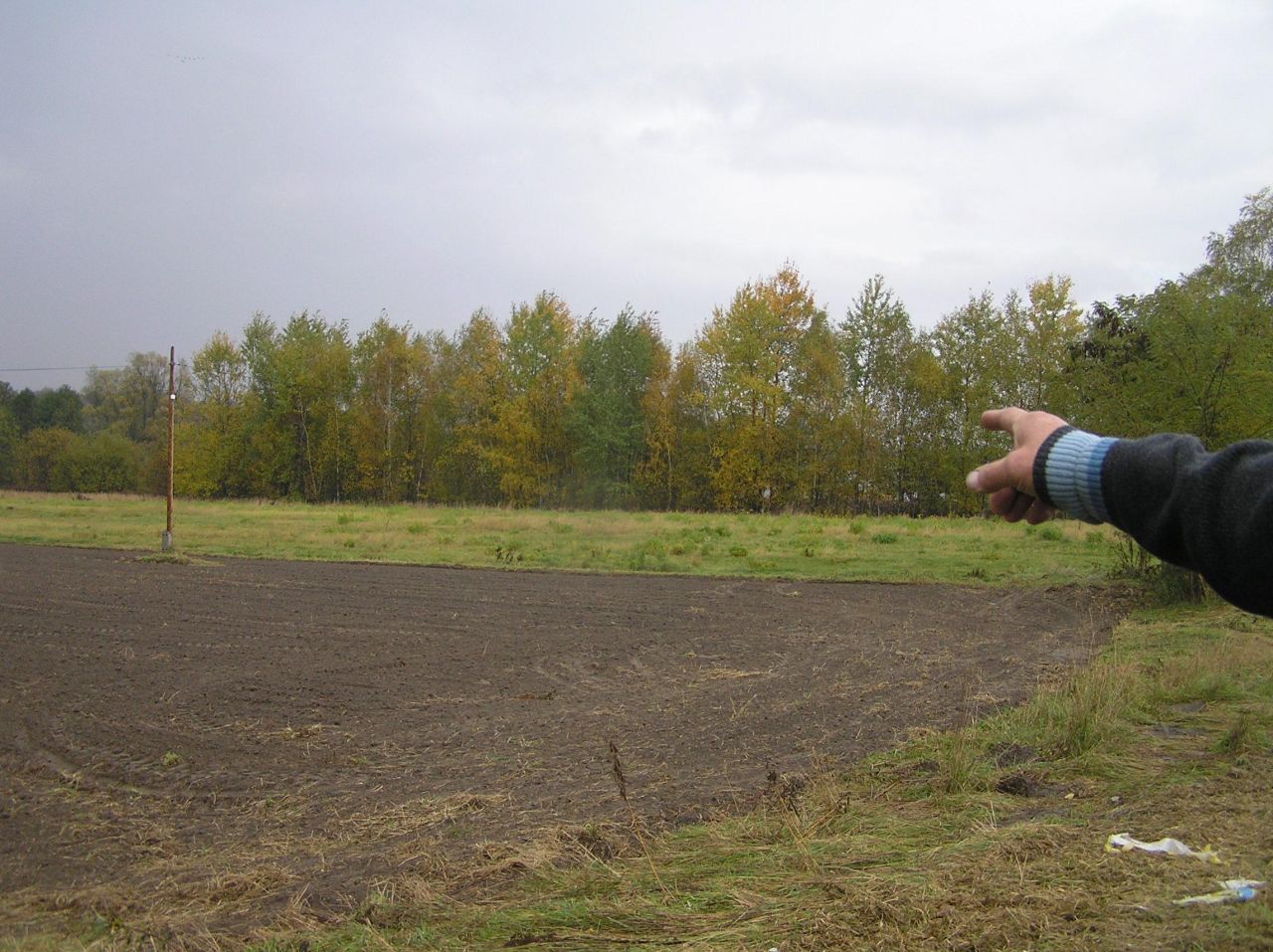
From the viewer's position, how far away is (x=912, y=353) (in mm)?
48062

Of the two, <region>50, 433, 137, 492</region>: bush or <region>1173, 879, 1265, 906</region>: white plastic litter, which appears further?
<region>50, 433, 137, 492</region>: bush

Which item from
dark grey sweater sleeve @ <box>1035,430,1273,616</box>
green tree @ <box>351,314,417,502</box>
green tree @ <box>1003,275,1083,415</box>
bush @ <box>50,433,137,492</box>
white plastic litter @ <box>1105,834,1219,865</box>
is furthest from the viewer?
bush @ <box>50,433,137,492</box>

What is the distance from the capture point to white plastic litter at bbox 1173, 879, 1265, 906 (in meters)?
3.10

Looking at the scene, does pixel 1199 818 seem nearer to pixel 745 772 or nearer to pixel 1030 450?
pixel 745 772

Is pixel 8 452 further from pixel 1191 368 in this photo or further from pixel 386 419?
pixel 1191 368

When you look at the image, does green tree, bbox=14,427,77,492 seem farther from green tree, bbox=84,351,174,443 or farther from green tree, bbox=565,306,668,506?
green tree, bbox=565,306,668,506

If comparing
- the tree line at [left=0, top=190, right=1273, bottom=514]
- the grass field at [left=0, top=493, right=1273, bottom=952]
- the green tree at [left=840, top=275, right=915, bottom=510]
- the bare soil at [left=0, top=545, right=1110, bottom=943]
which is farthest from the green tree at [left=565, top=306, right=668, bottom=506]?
the grass field at [left=0, top=493, right=1273, bottom=952]

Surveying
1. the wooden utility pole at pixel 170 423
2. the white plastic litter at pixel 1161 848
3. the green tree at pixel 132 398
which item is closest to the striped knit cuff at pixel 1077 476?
the white plastic litter at pixel 1161 848

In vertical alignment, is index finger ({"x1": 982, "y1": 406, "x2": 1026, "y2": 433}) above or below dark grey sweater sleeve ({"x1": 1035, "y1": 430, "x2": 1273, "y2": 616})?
above

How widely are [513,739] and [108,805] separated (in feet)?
9.57

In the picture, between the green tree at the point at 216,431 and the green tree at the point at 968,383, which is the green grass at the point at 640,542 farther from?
the green tree at the point at 216,431

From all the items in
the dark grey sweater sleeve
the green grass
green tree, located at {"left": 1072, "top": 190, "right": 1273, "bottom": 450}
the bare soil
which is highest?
green tree, located at {"left": 1072, "top": 190, "right": 1273, "bottom": 450}

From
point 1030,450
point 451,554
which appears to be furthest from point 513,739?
point 451,554

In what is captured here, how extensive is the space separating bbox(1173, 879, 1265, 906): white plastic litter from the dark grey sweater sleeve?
2253 mm
